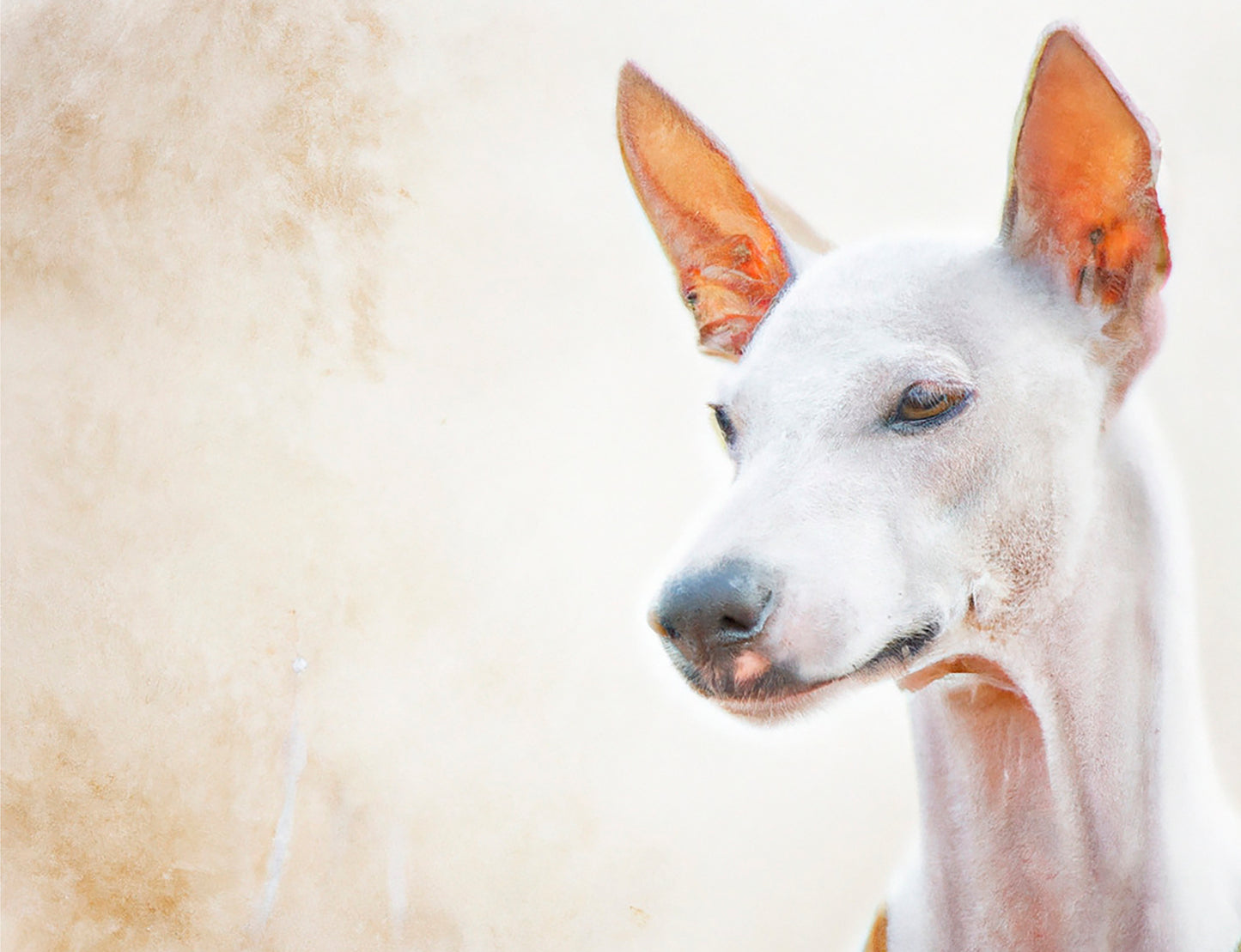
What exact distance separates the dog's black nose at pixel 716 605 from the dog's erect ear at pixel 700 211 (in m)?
0.50

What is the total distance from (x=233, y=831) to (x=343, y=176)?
1.72 metres

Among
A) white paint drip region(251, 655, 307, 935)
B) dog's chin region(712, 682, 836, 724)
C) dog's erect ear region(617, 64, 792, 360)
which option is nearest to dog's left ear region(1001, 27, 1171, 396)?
dog's erect ear region(617, 64, 792, 360)

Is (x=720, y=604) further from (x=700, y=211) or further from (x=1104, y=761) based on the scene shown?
(x=700, y=211)

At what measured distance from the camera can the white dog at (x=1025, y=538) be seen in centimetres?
103

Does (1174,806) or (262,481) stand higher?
(262,481)

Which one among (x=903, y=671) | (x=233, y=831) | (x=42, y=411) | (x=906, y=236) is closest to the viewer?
(x=903, y=671)

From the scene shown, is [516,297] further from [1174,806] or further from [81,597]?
[1174,806]

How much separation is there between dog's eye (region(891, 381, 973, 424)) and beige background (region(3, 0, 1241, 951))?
1720mm

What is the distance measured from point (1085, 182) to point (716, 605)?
546mm

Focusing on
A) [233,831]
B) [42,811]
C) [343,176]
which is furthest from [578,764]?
[343,176]

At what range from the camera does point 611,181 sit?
9.77 feet

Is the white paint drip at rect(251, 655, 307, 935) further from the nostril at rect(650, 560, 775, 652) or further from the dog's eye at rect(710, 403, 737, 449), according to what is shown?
the nostril at rect(650, 560, 775, 652)

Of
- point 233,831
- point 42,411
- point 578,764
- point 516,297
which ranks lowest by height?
point 233,831

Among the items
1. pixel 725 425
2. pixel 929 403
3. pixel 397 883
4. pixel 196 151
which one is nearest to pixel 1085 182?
pixel 929 403
